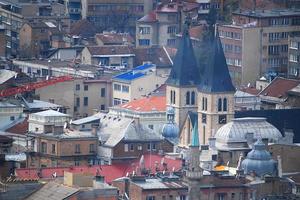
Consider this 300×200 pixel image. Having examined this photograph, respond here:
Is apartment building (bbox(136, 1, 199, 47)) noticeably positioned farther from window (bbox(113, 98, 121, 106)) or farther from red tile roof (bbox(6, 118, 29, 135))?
red tile roof (bbox(6, 118, 29, 135))

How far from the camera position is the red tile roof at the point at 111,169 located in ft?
433

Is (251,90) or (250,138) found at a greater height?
(251,90)

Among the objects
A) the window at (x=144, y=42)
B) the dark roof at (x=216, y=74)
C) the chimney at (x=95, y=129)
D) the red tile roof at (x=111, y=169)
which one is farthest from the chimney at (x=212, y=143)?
the window at (x=144, y=42)

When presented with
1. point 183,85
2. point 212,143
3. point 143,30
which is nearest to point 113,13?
point 143,30

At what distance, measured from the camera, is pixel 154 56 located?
6890 inches

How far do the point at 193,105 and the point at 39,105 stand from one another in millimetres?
8494

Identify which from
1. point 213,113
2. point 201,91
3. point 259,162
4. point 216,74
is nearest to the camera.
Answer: point 259,162

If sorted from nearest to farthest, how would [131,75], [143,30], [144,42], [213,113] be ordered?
[213,113], [131,75], [144,42], [143,30]

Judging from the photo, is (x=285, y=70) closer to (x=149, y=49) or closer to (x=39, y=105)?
(x=149, y=49)

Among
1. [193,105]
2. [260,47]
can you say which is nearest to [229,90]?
[193,105]

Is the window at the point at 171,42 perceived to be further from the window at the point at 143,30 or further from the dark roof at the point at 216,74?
the dark roof at the point at 216,74

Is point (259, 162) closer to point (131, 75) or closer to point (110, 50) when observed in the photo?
point (131, 75)

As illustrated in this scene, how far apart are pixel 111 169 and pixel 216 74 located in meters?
14.6

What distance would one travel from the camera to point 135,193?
424 feet
